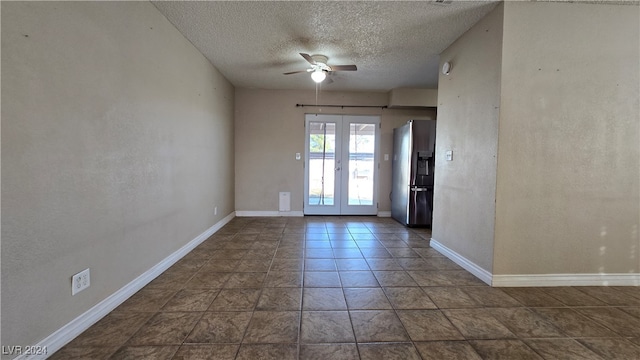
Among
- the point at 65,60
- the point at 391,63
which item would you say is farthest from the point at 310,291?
the point at 391,63

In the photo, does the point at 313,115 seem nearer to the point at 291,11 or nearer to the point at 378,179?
the point at 378,179

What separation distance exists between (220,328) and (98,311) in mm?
843

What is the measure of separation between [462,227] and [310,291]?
1.75m

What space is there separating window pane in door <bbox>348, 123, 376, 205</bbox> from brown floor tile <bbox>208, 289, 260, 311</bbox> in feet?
11.6

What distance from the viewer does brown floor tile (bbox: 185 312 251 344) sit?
1.65m

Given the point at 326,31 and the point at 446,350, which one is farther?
the point at 326,31

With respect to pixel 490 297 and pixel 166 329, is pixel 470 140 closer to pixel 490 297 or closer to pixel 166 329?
pixel 490 297

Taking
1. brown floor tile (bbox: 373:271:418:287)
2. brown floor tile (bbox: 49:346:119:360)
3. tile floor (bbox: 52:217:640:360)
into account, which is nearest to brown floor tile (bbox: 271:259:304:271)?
tile floor (bbox: 52:217:640:360)

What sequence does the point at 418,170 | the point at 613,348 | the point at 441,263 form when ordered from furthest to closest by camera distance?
the point at 418,170 < the point at 441,263 < the point at 613,348

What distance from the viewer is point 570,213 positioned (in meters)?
2.40

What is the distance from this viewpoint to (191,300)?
6.88 feet

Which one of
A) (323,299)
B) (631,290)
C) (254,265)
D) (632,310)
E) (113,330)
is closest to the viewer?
(113,330)

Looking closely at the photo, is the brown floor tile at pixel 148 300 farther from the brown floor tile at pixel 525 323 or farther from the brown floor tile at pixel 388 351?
the brown floor tile at pixel 525 323

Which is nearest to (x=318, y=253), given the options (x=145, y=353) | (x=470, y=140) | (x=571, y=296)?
(x=145, y=353)
